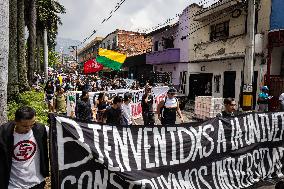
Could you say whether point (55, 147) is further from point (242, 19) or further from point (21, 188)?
point (242, 19)

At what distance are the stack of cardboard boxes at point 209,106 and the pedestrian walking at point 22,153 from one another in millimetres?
12424

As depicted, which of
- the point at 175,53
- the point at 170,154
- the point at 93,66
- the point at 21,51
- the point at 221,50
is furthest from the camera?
the point at 175,53

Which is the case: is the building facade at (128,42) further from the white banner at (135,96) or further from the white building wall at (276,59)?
the white banner at (135,96)

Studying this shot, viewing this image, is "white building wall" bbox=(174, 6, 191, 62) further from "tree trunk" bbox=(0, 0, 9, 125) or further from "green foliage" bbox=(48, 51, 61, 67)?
"green foliage" bbox=(48, 51, 61, 67)

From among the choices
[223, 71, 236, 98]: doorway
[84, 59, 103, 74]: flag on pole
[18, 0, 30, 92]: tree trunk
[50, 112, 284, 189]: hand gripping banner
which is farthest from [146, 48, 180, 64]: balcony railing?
[50, 112, 284, 189]: hand gripping banner

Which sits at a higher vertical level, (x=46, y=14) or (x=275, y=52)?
(x=46, y=14)

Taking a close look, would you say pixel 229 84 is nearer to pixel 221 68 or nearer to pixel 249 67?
pixel 221 68

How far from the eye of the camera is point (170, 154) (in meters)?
5.39

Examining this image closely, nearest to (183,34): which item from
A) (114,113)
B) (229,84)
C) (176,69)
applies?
(176,69)

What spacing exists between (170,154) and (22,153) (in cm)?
244

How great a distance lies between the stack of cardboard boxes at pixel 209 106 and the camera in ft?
51.2

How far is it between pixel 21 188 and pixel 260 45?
17.2 metres

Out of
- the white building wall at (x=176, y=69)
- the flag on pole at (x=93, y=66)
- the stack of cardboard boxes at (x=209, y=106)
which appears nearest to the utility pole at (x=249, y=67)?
the stack of cardboard boxes at (x=209, y=106)

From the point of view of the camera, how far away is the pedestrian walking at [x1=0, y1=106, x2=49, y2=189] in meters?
3.76
